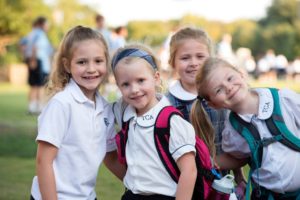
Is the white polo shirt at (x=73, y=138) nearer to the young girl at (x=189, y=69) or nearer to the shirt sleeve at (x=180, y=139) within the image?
the shirt sleeve at (x=180, y=139)

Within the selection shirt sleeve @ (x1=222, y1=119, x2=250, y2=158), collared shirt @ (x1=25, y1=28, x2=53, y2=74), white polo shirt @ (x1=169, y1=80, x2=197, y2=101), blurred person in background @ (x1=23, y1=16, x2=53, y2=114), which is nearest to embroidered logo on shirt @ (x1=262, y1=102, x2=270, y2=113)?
shirt sleeve @ (x1=222, y1=119, x2=250, y2=158)

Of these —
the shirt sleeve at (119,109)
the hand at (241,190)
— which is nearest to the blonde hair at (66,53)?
the shirt sleeve at (119,109)

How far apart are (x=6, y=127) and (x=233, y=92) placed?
5.74m

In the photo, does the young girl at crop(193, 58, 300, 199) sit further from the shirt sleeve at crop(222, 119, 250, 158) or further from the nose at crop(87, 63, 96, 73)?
the nose at crop(87, 63, 96, 73)

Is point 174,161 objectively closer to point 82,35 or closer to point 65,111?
point 65,111

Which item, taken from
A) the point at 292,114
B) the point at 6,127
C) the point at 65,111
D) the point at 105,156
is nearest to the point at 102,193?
→ the point at 105,156

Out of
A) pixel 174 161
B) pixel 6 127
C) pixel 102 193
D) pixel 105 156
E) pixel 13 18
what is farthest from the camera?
pixel 13 18

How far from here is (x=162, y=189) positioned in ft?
8.48

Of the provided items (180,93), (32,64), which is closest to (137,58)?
(180,93)

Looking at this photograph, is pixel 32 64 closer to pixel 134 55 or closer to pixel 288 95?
pixel 134 55

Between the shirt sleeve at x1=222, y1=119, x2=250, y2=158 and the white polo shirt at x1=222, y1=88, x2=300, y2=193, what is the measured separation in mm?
25

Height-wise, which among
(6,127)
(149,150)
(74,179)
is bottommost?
(6,127)

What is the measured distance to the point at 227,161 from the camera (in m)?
3.05

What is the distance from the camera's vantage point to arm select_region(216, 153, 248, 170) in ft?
9.98
